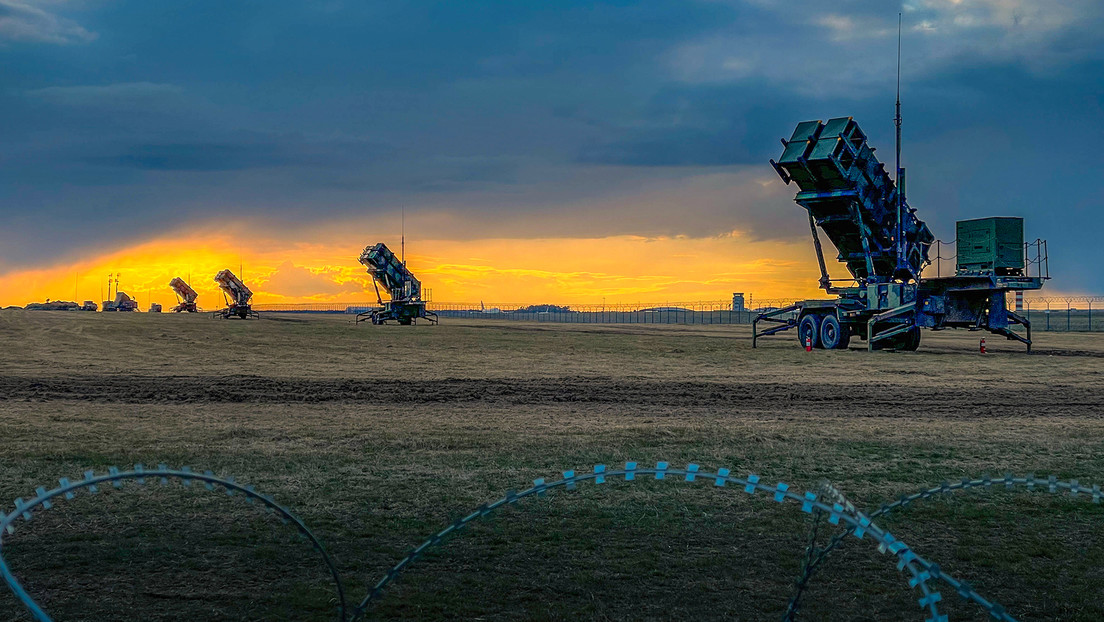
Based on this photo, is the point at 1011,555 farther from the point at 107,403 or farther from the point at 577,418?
the point at 107,403

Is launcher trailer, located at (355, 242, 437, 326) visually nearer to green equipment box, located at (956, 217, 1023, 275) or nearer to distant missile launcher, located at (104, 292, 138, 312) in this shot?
green equipment box, located at (956, 217, 1023, 275)

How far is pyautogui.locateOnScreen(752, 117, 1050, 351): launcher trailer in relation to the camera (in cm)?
3028

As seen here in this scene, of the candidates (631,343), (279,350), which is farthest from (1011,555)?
(631,343)

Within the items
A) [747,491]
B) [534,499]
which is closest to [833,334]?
[534,499]

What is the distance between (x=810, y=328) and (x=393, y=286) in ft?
120

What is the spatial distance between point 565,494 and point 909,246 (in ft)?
86.7

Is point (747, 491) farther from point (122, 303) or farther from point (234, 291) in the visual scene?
point (122, 303)

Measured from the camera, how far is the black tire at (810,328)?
35.0 metres

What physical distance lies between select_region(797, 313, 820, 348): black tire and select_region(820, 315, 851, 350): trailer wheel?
8.2 inches

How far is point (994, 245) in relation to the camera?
29.9 meters

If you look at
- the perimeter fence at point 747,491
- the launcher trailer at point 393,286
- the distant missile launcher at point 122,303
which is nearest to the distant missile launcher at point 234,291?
the launcher trailer at point 393,286

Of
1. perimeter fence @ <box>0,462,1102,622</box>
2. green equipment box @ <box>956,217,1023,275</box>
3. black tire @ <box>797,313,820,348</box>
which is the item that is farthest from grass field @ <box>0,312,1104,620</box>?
black tire @ <box>797,313,820,348</box>

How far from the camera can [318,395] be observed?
61.7 feet

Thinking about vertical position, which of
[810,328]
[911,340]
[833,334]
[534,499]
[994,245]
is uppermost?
[994,245]
